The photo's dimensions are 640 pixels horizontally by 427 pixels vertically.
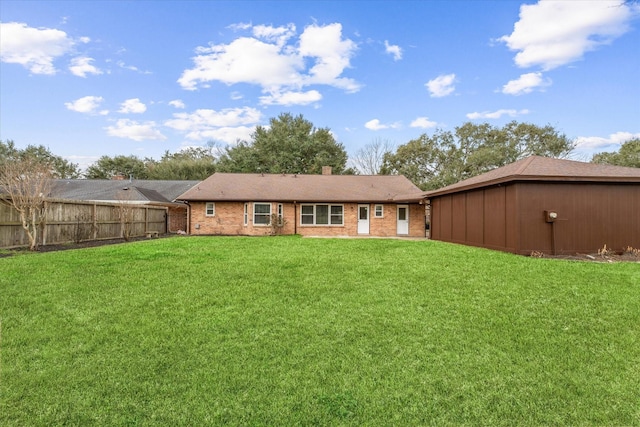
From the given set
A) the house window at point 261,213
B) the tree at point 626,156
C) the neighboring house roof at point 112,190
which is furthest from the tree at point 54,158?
the tree at point 626,156

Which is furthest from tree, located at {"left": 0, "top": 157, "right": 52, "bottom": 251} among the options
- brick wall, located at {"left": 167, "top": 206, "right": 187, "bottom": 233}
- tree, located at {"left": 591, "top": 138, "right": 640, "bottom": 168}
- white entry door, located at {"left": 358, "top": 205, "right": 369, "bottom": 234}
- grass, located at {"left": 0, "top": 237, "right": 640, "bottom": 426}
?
tree, located at {"left": 591, "top": 138, "right": 640, "bottom": 168}

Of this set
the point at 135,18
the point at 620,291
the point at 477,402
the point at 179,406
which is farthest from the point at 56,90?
the point at 620,291

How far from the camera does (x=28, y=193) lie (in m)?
9.09

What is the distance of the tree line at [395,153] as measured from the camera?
30500 millimetres

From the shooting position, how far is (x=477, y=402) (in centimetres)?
259

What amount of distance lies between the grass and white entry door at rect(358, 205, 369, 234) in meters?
10.7

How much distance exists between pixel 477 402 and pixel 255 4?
12.8 m

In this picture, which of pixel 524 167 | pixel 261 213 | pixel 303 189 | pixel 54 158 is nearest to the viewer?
pixel 524 167

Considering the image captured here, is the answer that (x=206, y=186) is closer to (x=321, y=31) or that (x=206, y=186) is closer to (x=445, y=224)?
(x=321, y=31)

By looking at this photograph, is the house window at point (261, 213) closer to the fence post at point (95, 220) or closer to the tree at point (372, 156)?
the fence post at point (95, 220)

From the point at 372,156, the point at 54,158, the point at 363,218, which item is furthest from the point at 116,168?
the point at 363,218

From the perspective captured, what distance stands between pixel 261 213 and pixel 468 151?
25378mm

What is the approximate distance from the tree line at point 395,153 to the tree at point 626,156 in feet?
0.21

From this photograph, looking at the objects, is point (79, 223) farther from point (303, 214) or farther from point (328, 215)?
point (328, 215)
